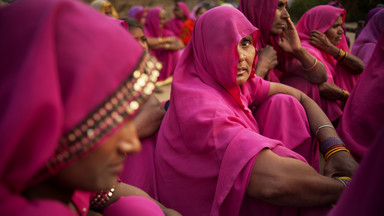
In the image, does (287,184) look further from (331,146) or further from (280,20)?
(280,20)

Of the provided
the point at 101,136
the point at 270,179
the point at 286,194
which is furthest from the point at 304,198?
the point at 101,136

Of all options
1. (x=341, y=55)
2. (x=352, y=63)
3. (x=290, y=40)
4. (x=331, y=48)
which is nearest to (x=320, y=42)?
(x=331, y=48)

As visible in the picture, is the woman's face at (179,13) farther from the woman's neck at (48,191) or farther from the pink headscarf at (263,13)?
the woman's neck at (48,191)

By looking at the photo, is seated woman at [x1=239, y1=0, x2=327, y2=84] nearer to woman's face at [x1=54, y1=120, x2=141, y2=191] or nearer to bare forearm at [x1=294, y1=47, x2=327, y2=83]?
bare forearm at [x1=294, y1=47, x2=327, y2=83]

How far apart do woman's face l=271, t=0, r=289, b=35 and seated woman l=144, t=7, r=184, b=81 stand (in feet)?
12.4

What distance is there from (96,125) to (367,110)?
1983 mm

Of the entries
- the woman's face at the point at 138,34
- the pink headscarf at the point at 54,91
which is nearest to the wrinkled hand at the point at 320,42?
the woman's face at the point at 138,34

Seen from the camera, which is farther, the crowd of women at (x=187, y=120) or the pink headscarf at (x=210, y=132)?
the pink headscarf at (x=210, y=132)

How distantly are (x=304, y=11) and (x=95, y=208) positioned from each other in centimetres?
359

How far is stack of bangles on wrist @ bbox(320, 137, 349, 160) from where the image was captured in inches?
74.4

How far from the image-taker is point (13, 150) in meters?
0.64

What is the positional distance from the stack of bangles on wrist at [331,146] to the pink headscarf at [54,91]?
1.56m

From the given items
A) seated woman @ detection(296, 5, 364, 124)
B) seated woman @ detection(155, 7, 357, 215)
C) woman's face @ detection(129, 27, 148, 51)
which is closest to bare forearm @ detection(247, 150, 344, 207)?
seated woman @ detection(155, 7, 357, 215)

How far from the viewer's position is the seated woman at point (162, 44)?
21.0 feet
